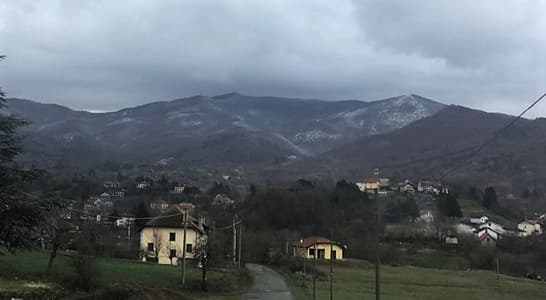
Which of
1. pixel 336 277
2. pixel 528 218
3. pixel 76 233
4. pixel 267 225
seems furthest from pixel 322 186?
pixel 76 233

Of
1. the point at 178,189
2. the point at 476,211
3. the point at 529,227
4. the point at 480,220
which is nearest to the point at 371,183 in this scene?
the point at 480,220

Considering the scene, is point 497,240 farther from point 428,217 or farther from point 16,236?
point 16,236

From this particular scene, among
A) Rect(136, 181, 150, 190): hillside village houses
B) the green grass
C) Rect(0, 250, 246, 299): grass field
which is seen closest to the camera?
Rect(0, 250, 246, 299): grass field

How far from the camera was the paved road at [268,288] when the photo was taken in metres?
38.8

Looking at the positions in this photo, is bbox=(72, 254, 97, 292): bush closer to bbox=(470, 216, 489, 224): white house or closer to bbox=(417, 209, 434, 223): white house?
bbox=(417, 209, 434, 223): white house

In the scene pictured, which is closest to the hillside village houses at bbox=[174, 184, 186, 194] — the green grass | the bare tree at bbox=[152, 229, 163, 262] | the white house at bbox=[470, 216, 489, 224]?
the green grass

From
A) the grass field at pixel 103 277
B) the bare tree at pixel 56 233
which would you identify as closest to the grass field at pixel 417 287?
the grass field at pixel 103 277

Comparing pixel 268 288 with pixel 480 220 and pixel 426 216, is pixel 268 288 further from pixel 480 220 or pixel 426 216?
pixel 480 220

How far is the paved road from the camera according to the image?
3884 centimetres

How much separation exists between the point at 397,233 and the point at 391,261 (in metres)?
9.63

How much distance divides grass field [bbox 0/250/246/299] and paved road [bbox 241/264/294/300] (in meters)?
1.20

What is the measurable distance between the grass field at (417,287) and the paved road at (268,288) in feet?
2.88

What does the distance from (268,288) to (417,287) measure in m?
15.4

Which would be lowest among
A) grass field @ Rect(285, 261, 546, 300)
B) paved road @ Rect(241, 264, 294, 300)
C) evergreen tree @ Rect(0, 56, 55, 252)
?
grass field @ Rect(285, 261, 546, 300)
